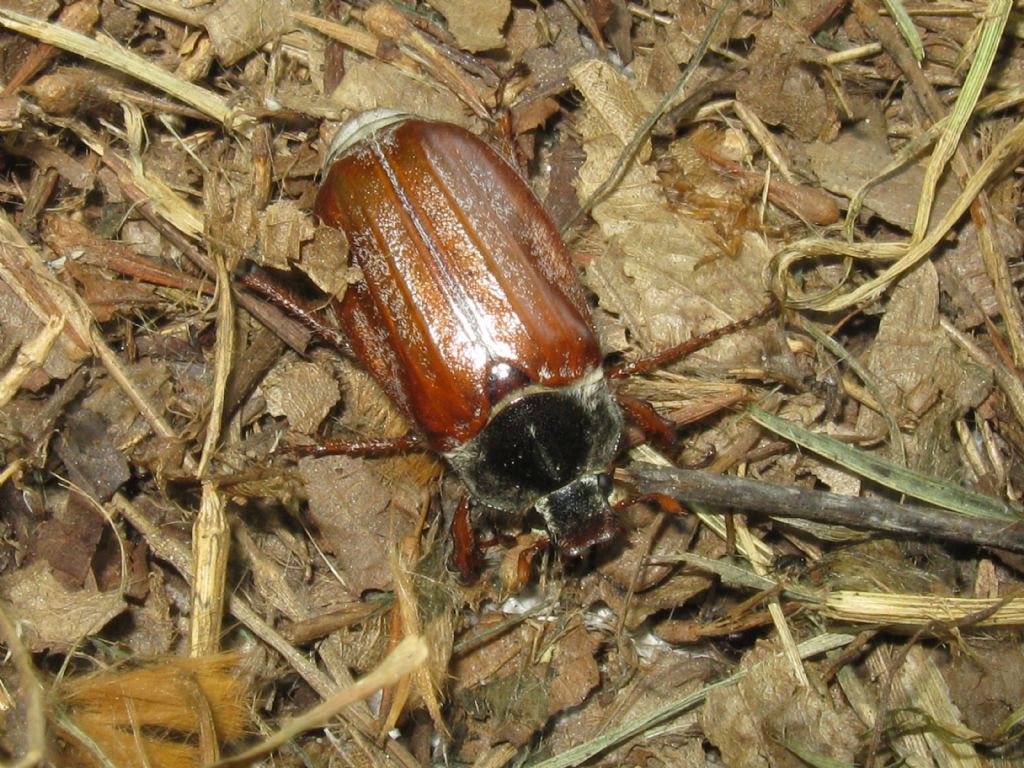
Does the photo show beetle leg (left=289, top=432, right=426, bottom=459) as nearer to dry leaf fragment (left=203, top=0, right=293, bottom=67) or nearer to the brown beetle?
the brown beetle

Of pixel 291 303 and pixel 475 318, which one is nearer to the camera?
pixel 475 318

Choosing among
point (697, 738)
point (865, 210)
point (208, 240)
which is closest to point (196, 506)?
point (208, 240)

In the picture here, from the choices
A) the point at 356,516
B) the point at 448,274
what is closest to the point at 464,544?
the point at 356,516

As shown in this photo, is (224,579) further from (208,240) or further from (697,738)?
(697,738)

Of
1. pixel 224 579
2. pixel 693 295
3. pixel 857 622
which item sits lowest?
pixel 857 622

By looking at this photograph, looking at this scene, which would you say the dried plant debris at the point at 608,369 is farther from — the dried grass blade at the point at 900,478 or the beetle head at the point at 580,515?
the beetle head at the point at 580,515

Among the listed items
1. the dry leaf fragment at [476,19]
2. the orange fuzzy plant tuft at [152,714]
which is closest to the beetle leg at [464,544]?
the orange fuzzy plant tuft at [152,714]

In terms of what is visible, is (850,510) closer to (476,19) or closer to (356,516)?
(356,516)
